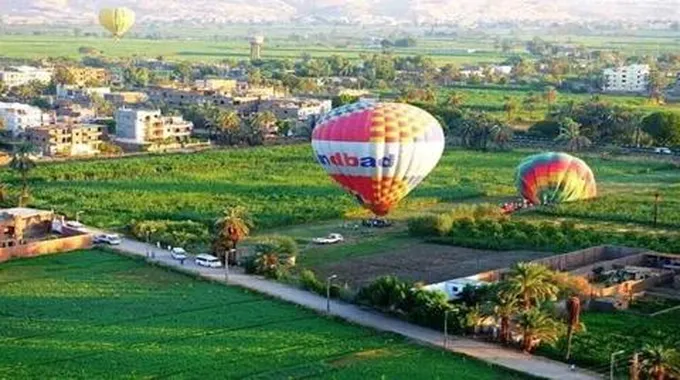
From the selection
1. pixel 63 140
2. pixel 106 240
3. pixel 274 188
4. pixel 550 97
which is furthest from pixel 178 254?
pixel 550 97

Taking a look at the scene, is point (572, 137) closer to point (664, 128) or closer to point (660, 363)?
point (664, 128)

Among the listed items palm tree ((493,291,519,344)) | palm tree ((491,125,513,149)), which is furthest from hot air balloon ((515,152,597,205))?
palm tree ((491,125,513,149))

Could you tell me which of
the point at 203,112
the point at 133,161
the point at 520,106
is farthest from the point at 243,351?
the point at 520,106

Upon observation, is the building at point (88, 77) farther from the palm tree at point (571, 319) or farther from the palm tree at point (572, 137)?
the palm tree at point (571, 319)

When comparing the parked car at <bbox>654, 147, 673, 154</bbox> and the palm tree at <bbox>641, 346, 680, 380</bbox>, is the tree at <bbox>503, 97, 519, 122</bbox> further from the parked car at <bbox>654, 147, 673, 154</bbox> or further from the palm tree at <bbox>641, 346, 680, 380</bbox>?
the palm tree at <bbox>641, 346, 680, 380</bbox>

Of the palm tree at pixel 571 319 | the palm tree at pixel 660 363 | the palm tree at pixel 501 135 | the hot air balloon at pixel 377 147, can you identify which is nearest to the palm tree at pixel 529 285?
the palm tree at pixel 571 319

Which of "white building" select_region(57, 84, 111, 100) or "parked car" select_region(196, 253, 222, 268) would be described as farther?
"white building" select_region(57, 84, 111, 100)
